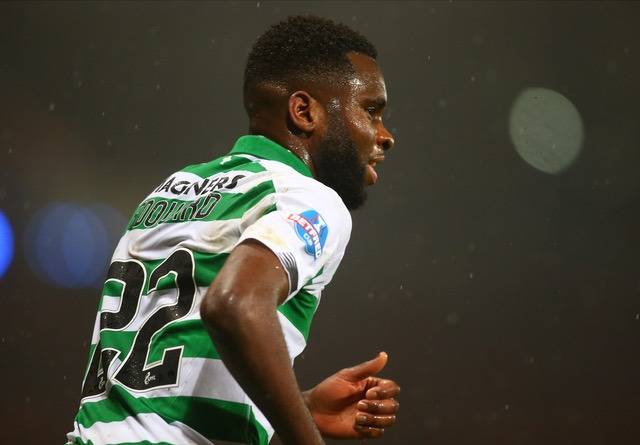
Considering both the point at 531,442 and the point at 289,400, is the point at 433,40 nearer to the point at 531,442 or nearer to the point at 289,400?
the point at 531,442

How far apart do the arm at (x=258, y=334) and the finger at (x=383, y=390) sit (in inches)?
14.7

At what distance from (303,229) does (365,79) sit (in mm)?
550

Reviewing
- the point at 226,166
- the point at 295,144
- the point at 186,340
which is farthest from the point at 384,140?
the point at 186,340

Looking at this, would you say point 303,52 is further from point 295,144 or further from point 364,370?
point 364,370

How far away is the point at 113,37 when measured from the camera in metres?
3.08

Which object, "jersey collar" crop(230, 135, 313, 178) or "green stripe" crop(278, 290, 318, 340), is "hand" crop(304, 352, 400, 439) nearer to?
"green stripe" crop(278, 290, 318, 340)

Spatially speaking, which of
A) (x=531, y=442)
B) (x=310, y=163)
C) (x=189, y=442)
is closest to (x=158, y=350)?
(x=189, y=442)

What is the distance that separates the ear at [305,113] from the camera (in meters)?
1.25

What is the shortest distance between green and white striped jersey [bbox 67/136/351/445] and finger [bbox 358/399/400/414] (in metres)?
0.23

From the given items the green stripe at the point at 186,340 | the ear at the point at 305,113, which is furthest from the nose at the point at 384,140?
the green stripe at the point at 186,340

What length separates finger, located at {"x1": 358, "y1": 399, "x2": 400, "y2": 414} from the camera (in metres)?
1.16

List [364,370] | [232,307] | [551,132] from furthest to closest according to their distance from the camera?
[551,132] → [364,370] → [232,307]

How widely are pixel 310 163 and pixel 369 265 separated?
180 cm

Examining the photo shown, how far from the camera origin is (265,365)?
2.51 ft
